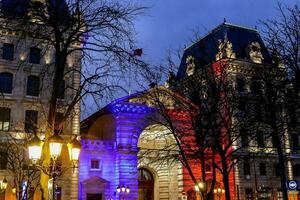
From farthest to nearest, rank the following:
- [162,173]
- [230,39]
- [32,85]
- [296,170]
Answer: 1. [296,170]
2. [230,39]
3. [162,173]
4. [32,85]

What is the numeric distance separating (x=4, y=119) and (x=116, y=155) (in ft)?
42.2

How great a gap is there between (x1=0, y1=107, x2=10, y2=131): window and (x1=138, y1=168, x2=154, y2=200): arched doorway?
18108 mm

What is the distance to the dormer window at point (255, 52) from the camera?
60188 mm

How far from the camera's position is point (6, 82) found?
1823 inches

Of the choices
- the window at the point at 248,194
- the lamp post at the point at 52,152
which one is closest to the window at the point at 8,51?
the lamp post at the point at 52,152

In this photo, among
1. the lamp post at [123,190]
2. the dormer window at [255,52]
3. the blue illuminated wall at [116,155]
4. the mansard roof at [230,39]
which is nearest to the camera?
the lamp post at [123,190]

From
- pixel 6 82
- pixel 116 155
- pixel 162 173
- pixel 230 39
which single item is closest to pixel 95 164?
pixel 116 155

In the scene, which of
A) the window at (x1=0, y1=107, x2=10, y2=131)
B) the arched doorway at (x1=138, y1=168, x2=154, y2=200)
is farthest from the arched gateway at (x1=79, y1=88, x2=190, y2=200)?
the window at (x1=0, y1=107, x2=10, y2=131)

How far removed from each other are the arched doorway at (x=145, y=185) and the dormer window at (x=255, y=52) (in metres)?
Result: 19.7

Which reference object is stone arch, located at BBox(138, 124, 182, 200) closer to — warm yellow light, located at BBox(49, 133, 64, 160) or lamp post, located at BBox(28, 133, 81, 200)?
lamp post, located at BBox(28, 133, 81, 200)

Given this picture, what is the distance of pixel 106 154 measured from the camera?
51.5m

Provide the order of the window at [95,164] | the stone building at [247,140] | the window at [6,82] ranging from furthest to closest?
the stone building at [247,140], the window at [95,164], the window at [6,82]

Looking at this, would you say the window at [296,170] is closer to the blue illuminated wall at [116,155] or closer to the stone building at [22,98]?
the blue illuminated wall at [116,155]

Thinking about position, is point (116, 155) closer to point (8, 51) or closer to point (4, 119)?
point (4, 119)
